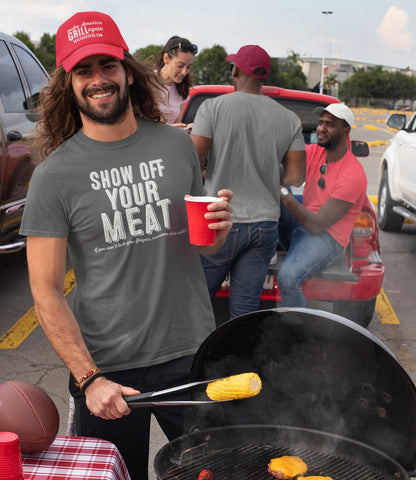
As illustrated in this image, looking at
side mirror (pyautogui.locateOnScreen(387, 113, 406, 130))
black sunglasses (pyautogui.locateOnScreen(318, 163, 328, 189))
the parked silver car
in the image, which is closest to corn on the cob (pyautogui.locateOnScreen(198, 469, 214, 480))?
black sunglasses (pyautogui.locateOnScreen(318, 163, 328, 189))

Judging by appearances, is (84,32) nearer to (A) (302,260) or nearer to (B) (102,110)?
(B) (102,110)

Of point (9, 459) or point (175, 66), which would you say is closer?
point (9, 459)

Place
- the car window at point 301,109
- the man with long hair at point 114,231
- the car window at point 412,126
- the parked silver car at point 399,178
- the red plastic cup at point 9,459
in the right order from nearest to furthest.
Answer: the red plastic cup at point 9,459
the man with long hair at point 114,231
the car window at point 301,109
the parked silver car at point 399,178
the car window at point 412,126

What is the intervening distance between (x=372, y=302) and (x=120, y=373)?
128 inches

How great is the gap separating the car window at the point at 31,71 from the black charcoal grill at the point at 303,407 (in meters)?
5.13

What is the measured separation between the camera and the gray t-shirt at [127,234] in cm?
200

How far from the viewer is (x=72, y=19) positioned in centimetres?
204

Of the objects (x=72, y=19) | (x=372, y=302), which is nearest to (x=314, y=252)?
(x=372, y=302)

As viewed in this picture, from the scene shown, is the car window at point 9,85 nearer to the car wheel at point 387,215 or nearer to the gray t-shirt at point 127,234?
the gray t-shirt at point 127,234

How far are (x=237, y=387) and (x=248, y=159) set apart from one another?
220 cm

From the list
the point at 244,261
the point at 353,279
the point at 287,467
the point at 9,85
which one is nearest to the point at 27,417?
the point at 287,467

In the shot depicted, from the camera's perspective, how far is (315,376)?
1.90m

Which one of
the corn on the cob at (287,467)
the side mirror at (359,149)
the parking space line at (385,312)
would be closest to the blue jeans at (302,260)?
the side mirror at (359,149)

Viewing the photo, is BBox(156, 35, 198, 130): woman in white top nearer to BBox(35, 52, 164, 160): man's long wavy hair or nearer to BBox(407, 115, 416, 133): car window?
BBox(35, 52, 164, 160): man's long wavy hair
